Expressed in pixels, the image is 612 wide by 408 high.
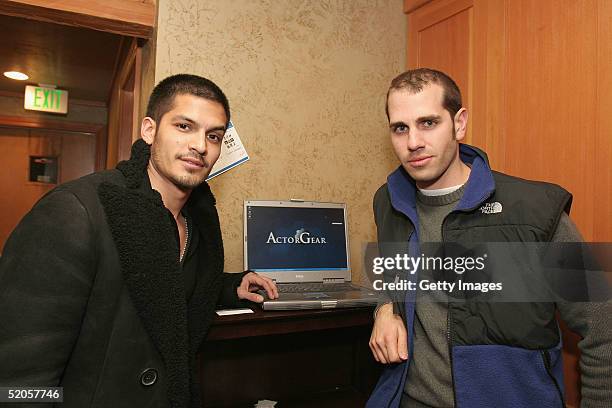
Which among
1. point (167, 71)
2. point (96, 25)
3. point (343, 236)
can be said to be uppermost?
point (96, 25)

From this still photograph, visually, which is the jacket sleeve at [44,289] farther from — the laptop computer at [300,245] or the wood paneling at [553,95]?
the wood paneling at [553,95]

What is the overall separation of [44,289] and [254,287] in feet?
2.47

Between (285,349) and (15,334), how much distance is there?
1.20m

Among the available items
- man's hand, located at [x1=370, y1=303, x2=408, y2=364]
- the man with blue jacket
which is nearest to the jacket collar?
the man with blue jacket

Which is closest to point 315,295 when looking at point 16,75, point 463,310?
point 463,310

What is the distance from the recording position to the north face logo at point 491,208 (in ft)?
3.46

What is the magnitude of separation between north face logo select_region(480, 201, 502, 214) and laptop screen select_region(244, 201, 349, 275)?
0.86 metres

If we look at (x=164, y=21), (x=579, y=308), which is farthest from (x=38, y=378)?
(x=164, y=21)

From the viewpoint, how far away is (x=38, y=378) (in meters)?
0.85

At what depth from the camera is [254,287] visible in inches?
59.2

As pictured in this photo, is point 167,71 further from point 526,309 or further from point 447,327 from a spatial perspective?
point 526,309

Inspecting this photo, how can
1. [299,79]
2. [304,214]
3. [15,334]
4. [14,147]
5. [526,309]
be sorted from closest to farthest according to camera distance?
[15,334] → [526,309] → [304,214] → [299,79] → [14,147]

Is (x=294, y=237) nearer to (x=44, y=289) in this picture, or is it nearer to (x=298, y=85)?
(x=298, y=85)

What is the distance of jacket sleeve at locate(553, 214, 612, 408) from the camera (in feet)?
2.99
